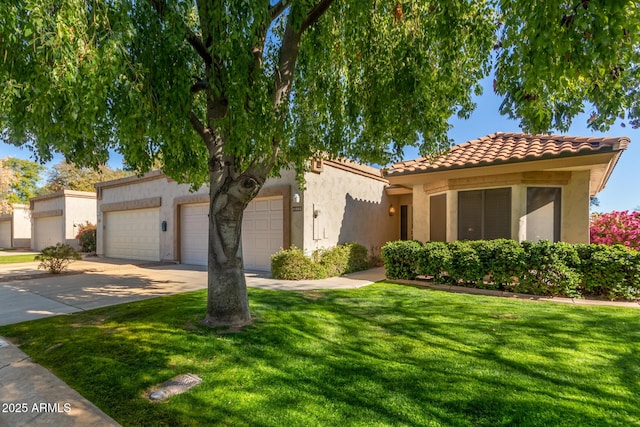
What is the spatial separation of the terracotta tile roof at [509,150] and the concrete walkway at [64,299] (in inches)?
162

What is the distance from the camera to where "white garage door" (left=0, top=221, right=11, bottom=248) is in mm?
29609

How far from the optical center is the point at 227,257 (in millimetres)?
5152

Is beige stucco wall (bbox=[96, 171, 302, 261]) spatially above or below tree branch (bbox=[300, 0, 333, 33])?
below

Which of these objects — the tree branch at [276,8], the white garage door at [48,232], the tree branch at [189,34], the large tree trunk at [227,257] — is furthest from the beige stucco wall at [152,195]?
the tree branch at [276,8]

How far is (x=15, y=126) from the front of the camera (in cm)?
384

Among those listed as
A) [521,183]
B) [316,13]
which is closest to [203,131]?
[316,13]

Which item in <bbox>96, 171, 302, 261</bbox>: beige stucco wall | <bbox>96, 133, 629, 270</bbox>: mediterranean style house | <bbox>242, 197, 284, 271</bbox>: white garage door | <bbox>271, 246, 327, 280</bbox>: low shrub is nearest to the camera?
<bbox>96, 133, 629, 270</bbox>: mediterranean style house

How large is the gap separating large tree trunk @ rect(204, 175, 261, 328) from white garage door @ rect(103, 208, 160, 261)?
12.5 meters

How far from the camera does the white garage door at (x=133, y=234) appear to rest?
1633 centimetres

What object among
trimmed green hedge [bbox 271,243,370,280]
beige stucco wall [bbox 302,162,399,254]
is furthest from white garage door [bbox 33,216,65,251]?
beige stucco wall [bbox 302,162,399,254]

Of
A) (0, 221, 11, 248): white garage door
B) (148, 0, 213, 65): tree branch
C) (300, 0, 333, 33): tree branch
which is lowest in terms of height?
(0, 221, 11, 248): white garage door

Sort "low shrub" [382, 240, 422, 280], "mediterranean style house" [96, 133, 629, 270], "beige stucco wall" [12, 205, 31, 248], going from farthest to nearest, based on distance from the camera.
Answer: "beige stucco wall" [12, 205, 31, 248]
"low shrub" [382, 240, 422, 280]
"mediterranean style house" [96, 133, 629, 270]

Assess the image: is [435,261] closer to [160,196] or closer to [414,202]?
[414,202]

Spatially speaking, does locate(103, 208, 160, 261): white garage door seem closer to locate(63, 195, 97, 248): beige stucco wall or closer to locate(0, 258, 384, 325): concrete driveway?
locate(0, 258, 384, 325): concrete driveway
